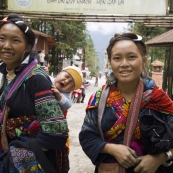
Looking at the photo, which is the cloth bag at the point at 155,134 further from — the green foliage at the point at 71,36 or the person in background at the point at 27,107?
the green foliage at the point at 71,36

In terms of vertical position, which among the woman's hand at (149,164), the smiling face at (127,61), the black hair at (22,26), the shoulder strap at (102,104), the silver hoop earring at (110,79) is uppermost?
the black hair at (22,26)

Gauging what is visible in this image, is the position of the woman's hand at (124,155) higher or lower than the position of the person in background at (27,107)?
lower

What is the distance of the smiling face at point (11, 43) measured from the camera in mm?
1555

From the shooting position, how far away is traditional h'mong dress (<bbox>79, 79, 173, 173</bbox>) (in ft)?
4.83

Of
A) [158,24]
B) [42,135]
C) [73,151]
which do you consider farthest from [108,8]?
[42,135]

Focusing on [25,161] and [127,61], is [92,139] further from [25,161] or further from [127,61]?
[127,61]

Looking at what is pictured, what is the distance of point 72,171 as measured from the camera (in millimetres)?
3346

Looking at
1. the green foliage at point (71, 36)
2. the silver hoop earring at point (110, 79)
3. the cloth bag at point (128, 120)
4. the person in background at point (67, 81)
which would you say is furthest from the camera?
the green foliage at point (71, 36)

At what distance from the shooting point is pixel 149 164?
1395 mm

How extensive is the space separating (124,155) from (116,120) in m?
0.22

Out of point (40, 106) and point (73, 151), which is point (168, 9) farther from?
point (40, 106)

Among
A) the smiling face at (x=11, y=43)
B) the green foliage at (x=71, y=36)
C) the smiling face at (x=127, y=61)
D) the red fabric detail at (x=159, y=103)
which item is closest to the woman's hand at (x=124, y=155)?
the red fabric detail at (x=159, y=103)

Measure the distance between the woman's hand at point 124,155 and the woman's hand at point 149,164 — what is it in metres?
0.03

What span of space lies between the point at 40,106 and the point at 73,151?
2.89 metres
